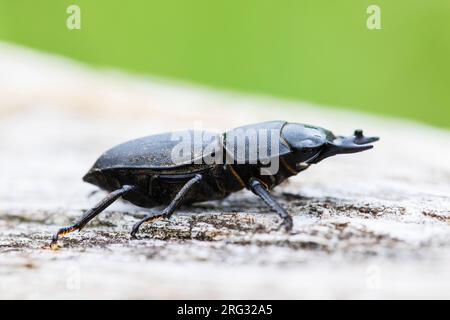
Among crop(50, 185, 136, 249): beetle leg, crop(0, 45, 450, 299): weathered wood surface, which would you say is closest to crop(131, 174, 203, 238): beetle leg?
crop(0, 45, 450, 299): weathered wood surface

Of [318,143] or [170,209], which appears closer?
[170,209]

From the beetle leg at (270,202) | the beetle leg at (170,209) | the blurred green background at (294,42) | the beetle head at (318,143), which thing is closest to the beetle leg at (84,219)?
the beetle leg at (170,209)

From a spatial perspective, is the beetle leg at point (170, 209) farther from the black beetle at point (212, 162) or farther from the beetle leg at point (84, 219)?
the beetle leg at point (84, 219)

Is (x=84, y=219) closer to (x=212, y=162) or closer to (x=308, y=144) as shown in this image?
(x=212, y=162)

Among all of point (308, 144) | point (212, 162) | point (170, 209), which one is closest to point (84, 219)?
point (170, 209)

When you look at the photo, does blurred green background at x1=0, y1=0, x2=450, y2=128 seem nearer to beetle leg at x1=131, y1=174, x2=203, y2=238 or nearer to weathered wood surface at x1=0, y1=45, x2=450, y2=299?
weathered wood surface at x1=0, y1=45, x2=450, y2=299

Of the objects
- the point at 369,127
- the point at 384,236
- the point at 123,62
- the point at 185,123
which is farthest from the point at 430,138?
the point at 123,62
